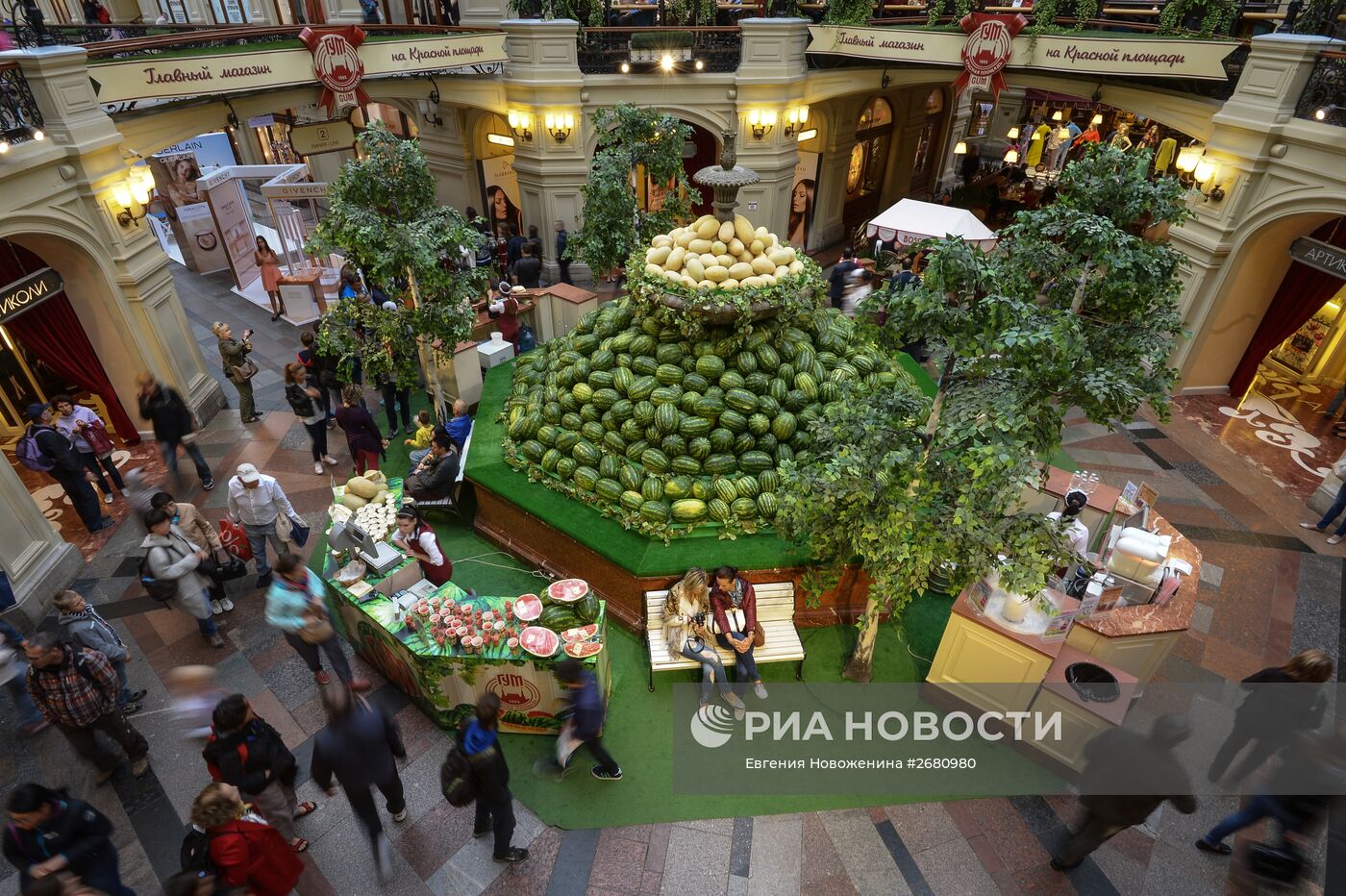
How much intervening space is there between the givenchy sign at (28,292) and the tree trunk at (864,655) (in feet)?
34.2

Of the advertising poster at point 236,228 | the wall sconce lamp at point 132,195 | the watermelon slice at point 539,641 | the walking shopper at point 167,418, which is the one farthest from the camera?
the advertising poster at point 236,228

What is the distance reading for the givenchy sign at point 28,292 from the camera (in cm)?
802

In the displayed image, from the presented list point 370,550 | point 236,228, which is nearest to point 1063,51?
point 370,550

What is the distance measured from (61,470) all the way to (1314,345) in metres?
19.4

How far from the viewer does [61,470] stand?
26.7 feet

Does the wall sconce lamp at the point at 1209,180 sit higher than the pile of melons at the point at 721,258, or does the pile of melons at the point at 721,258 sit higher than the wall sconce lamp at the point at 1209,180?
the wall sconce lamp at the point at 1209,180

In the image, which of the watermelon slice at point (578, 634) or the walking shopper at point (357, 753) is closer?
the walking shopper at point (357, 753)

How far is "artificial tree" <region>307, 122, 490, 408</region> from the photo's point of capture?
832 cm

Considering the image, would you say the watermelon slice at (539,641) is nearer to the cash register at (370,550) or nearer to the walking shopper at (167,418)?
the cash register at (370,550)

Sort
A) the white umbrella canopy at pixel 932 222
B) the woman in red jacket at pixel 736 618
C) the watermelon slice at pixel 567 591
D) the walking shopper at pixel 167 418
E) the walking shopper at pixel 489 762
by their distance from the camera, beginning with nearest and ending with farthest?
1. the walking shopper at pixel 489 762
2. the watermelon slice at pixel 567 591
3. the woman in red jacket at pixel 736 618
4. the walking shopper at pixel 167 418
5. the white umbrella canopy at pixel 932 222

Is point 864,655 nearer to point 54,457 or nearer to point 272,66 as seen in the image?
point 54,457

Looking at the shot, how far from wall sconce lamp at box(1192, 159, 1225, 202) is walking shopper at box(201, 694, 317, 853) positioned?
14.0 metres

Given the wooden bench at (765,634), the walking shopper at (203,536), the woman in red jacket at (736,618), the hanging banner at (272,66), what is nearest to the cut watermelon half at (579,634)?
the wooden bench at (765,634)

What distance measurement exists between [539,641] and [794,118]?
1385 centimetres
